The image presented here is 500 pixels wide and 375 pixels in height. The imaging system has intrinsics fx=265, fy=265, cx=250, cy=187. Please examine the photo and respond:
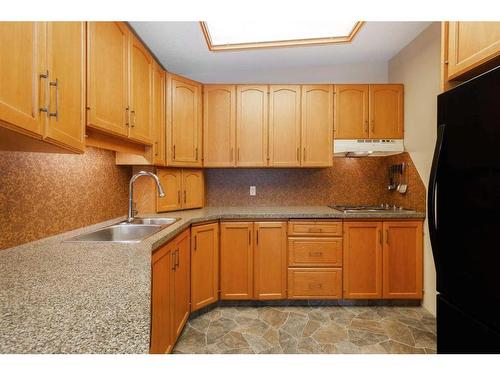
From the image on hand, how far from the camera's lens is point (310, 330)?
210 cm

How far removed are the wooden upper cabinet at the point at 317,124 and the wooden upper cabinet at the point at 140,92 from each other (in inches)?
60.0

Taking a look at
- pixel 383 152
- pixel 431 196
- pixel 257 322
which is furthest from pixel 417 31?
pixel 257 322

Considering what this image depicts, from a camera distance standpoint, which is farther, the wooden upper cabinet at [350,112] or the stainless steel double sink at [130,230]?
the wooden upper cabinet at [350,112]

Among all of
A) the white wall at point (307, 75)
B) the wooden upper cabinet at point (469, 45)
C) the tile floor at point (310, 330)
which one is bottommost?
the tile floor at point (310, 330)

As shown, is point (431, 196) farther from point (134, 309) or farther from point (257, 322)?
point (257, 322)

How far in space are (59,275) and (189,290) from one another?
58.1 inches

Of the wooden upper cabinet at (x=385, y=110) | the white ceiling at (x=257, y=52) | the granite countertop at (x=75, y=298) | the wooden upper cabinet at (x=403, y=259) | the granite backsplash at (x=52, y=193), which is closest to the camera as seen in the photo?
the granite countertop at (x=75, y=298)

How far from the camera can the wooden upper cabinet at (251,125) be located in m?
2.80

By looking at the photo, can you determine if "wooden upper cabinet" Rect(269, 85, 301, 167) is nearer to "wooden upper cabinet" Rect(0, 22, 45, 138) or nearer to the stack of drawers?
the stack of drawers

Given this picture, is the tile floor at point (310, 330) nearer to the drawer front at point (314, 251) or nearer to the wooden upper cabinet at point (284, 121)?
the drawer front at point (314, 251)

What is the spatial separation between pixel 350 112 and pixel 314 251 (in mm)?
1491

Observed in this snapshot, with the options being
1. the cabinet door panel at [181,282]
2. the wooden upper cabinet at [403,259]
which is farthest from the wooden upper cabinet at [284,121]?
the cabinet door panel at [181,282]

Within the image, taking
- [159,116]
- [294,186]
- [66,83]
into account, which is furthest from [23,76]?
[294,186]

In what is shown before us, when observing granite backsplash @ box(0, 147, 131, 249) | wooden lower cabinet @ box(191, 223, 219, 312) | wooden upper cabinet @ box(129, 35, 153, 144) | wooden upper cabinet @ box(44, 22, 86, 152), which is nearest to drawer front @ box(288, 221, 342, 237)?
wooden lower cabinet @ box(191, 223, 219, 312)
